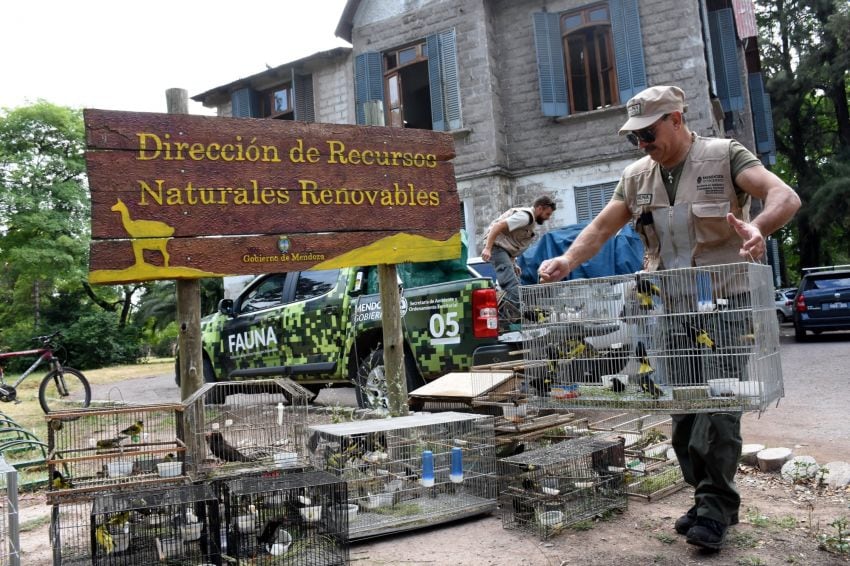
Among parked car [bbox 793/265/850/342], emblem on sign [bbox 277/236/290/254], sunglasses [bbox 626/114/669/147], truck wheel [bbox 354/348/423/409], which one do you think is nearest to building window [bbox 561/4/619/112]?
parked car [bbox 793/265/850/342]

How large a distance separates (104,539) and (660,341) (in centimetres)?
279

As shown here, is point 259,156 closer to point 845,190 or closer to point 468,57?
point 468,57

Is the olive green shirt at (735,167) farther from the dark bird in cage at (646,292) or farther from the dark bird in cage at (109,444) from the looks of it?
the dark bird in cage at (109,444)

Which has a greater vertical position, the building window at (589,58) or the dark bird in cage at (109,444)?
the building window at (589,58)

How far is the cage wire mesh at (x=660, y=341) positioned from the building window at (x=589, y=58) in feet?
37.7

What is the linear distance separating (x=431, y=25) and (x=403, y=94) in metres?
1.87

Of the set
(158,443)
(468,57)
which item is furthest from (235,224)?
(468,57)

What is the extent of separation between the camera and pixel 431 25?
15211 mm

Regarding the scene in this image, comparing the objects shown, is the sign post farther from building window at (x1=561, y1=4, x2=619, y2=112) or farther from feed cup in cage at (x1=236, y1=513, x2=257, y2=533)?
building window at (x1=561, y1=4, x2=619, y2=112)

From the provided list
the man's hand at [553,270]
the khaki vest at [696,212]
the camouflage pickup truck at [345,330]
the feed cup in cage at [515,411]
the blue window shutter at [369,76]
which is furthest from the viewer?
the blue window shutter at [369,76]

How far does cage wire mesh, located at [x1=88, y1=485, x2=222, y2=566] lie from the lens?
10.8ft

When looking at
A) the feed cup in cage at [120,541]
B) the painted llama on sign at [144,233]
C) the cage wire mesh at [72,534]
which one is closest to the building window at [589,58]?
the painted llama on sign at [144,233]

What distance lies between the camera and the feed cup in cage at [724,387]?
3.06m

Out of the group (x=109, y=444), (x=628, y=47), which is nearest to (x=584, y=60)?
(x=628, y=47)
